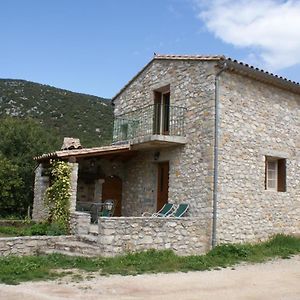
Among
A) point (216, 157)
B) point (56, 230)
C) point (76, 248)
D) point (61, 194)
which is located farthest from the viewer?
point (61, 194)

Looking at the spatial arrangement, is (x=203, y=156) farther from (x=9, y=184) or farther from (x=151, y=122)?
(x=9, y=184)

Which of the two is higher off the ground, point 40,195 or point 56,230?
point 40,195

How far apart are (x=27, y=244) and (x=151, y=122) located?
→ 19.0 ft

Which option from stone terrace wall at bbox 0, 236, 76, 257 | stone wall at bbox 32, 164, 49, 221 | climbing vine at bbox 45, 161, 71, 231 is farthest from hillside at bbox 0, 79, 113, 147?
stone terrace wall at bbox 0, 236, 76, 257

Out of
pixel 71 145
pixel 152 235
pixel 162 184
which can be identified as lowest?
pixel 152 235

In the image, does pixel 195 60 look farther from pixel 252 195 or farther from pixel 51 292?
pixel 51 292

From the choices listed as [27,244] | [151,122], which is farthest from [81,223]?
[151,122]

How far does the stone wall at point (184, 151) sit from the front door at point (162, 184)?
17 centimetres

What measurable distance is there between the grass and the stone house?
53cm

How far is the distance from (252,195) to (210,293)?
5815 mm

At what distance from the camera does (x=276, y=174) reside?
13523 millimetres

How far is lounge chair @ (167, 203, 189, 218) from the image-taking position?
11.7 m

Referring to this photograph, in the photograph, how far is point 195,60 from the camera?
40.4 ft

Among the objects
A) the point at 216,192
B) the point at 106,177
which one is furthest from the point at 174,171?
the point at 106,177
